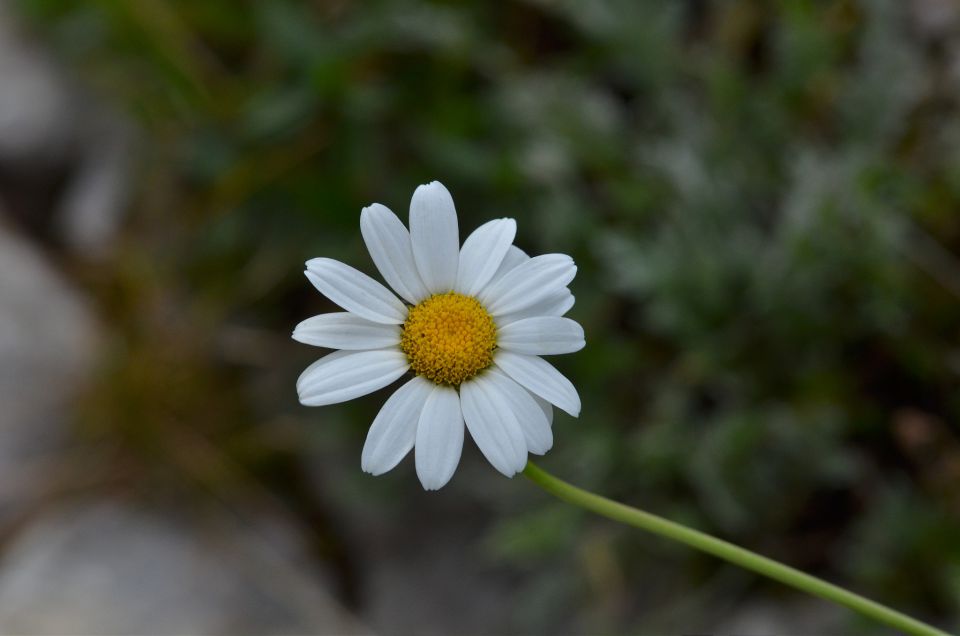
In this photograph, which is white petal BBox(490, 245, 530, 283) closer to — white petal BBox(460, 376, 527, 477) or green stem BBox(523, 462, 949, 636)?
white petal BBox(460, 376, 527, 477)

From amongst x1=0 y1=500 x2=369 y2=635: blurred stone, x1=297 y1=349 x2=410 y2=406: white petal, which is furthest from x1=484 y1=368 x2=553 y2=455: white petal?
x1=0 y1=500 x2=369 y2=635: blurred stone

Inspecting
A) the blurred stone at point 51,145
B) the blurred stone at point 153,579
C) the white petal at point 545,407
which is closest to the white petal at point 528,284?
the white petal at point 545,407

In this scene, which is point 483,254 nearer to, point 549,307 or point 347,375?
point 549,307

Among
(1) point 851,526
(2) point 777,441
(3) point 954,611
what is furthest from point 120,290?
(3) point 954,611

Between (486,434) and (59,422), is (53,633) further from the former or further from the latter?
(486,434)

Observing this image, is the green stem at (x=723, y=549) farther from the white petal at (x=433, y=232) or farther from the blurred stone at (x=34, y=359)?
the blurred stone at (x=34, y=359)
